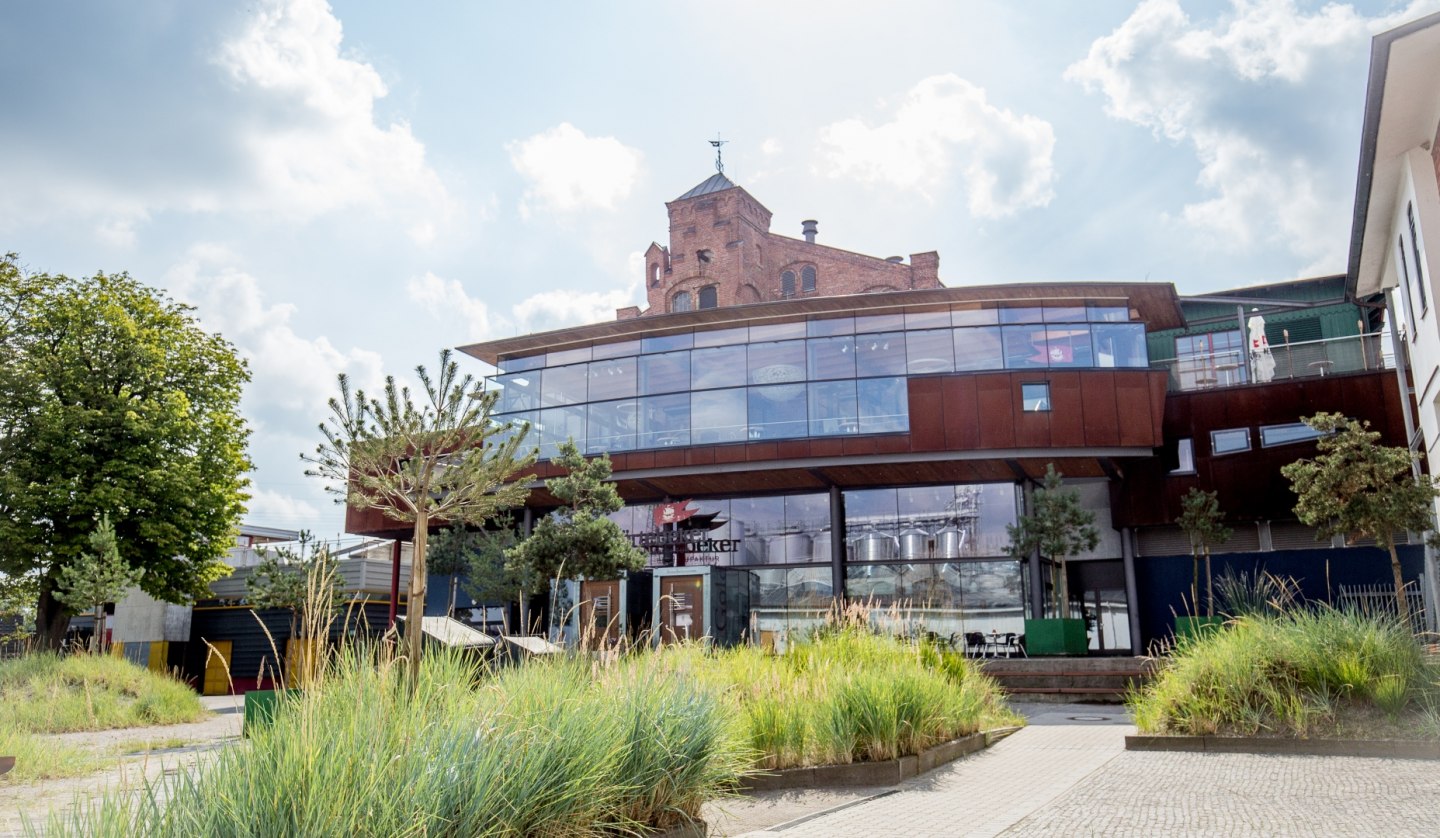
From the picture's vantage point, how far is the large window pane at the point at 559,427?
29.7 m

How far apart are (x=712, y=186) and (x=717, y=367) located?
19.8 m

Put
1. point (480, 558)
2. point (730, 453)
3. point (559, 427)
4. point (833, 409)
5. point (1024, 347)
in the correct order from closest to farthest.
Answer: point (1024, 347), point (833, 409), point (730, 453), point (480, 558), point (559, 427)

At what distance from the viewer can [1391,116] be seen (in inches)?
554

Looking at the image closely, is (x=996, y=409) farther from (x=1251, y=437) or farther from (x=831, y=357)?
(x=1251, y=437)

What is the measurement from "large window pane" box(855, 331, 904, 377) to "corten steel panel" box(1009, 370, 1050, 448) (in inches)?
121

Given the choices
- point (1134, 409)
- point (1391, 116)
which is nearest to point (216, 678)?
point (1134, 409)

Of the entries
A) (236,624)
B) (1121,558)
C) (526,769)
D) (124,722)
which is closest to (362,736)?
(526,769)

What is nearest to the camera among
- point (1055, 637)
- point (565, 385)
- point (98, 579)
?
point (98, 579)

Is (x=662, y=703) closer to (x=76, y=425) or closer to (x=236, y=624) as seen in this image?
(x=76, y=425)

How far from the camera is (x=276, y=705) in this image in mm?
4895

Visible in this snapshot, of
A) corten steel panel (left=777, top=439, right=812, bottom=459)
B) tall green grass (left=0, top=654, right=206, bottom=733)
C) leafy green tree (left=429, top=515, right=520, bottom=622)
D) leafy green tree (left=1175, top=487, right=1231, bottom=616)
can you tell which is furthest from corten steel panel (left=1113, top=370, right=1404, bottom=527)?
tall green grass (left=0, top=654, right=206, bottom=733)

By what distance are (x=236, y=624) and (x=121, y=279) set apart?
1498cm

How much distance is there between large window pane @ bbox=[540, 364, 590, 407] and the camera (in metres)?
30.3

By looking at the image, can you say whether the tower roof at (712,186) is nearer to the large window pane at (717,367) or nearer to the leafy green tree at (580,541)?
the large window pane at (717,367)
